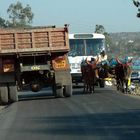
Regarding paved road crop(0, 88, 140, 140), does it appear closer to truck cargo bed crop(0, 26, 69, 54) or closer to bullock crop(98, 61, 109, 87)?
truck cargo bed crop(0, 26, 69, 54)

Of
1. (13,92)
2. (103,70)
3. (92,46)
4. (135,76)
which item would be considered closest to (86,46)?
(92,46)

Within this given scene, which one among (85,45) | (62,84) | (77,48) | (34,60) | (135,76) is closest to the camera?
(34,60)

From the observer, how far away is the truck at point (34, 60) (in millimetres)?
23906

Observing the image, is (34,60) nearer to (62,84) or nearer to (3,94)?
(62,84)

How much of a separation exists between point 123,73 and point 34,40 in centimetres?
542

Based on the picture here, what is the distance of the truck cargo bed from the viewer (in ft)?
78.1

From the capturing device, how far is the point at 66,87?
2545 cm

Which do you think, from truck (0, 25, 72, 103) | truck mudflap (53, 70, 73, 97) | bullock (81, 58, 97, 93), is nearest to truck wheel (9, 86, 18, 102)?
truck (0, 25, 72, 103)

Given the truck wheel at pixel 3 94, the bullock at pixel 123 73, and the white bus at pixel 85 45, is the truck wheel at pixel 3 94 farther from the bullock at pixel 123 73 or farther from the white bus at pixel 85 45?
the white bus at pixel 85 45

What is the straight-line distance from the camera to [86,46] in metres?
34.2

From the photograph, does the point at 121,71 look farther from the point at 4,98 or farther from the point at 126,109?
the point at 126,109

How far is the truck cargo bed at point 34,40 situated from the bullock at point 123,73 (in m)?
4.43

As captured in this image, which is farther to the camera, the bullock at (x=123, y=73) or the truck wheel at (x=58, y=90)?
the bullock at (x=123, y=73)

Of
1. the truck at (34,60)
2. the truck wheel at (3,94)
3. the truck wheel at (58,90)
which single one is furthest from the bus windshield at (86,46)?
the truck wheel at (3,94)
